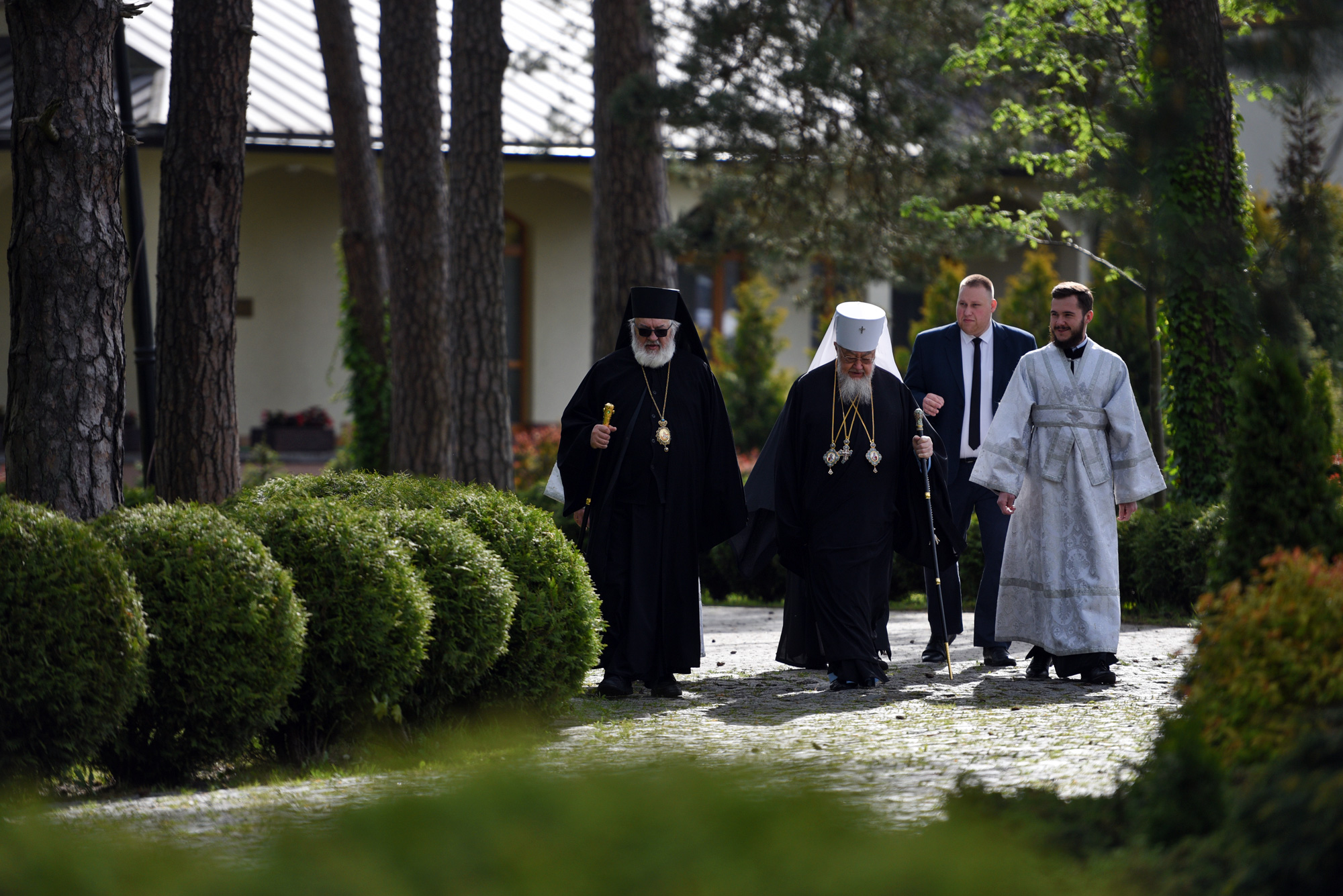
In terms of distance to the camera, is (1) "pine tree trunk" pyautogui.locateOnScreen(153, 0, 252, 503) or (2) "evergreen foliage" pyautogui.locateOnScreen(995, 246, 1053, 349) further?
(2) "evergreen foliage" pyautogui.locateOnScreen(995, 246, 1053, 349)

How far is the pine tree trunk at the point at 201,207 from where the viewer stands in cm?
776

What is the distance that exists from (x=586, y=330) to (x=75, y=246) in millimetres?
16250

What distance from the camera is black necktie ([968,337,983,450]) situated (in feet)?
26.6

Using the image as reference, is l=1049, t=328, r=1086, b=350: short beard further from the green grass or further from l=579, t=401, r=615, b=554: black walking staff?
the green grass

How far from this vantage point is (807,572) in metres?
7.31

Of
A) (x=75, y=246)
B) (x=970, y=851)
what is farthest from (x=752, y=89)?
(x=970, y=851)

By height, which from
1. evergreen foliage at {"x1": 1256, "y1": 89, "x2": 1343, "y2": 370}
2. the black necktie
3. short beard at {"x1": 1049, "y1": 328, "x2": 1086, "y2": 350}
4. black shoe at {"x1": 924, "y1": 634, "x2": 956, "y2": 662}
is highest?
evergreen foliage at {"x1": 1256, "y1": 89, "x2": 1343, "y2": 370}

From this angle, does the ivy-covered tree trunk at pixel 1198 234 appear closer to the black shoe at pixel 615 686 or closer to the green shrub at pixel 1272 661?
the green shrub at pixel 1272 661

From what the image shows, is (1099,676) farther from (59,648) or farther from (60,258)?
(60,258)

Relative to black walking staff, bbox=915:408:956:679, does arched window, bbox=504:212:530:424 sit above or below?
above

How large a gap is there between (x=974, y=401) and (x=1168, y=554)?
8.81 feet

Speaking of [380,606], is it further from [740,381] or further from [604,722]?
Answer: [740,381]

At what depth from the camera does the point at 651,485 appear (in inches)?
278

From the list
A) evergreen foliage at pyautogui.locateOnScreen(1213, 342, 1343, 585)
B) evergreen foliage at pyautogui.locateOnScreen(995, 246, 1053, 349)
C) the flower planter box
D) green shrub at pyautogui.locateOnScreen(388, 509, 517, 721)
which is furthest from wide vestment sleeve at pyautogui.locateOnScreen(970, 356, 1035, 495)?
the flower planter box
